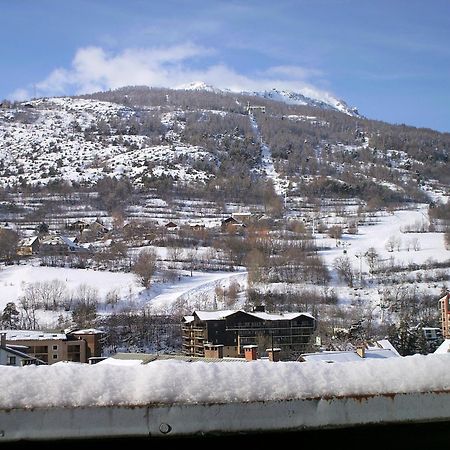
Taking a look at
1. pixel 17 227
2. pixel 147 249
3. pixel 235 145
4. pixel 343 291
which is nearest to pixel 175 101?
pixel 235 145

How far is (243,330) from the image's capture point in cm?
3025

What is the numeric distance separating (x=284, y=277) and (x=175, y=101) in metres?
93.8

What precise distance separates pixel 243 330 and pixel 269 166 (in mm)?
69895

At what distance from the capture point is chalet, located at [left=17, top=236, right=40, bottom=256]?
165ft

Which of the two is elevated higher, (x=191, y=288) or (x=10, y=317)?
(x=191, y=288)

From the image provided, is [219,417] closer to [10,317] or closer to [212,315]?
[212,315]

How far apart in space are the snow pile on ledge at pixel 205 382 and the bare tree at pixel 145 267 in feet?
130

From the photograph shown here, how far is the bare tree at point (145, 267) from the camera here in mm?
41309

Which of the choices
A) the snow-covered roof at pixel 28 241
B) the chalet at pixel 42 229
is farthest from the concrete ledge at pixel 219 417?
the chalet at pixel 42 229

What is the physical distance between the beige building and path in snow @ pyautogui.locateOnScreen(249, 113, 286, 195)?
188ft

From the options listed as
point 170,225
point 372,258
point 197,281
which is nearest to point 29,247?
point 170,225

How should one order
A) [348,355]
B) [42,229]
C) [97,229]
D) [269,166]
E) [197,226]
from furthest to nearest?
1. [269,166]
2. [197,226]
3. [97,229]
4. [42,229]
5. [348,355]

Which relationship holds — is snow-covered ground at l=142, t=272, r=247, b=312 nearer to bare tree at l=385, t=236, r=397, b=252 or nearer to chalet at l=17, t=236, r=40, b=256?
bare tree at l=385, t=236, r=397, b=252

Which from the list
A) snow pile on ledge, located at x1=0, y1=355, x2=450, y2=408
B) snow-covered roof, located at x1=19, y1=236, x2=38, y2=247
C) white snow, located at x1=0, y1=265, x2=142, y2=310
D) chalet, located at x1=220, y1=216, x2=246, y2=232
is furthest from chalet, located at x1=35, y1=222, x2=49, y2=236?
snow pile on ledge, located at x1=0, y1=355, x2=450, y2=408
